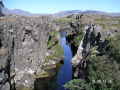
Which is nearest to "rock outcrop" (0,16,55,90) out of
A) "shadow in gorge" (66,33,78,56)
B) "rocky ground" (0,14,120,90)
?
"rocky ground" (0,14,120,90)

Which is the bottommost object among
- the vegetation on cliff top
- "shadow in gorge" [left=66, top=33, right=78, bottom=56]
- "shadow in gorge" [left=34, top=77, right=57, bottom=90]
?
"shadow in gorge" [left=34, top=77, right=57, bottom=90]

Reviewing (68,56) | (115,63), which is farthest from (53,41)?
(115,63)

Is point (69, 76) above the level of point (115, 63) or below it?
below

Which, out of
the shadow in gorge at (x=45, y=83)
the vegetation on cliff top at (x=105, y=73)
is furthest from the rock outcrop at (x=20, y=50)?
the vegetation on cliff top at (x=105, y=73)

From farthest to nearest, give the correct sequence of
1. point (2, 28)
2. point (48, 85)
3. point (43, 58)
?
point (43, 58) < point (48, 85) < point (2, 28)

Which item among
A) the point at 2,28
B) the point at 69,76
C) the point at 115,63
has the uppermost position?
the point at 2,28

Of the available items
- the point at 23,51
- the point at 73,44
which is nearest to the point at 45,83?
the point at 23,51

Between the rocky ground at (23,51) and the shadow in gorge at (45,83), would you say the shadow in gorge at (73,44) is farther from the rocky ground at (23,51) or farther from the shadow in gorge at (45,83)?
the shadow in gorge at (45,83)

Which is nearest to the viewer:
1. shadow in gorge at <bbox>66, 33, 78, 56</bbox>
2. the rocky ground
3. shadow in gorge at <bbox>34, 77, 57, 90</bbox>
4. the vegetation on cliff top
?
the vegetation on cliff top

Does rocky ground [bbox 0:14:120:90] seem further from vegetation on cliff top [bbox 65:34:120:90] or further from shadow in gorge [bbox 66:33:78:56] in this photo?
shadow in gorge [bbox 66:33:78:56]

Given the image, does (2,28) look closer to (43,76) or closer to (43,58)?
(43,76)

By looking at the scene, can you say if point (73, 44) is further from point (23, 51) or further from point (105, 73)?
point (105, 73)
